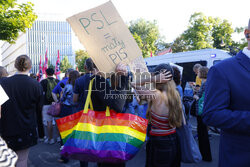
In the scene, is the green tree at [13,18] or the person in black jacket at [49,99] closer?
the person in black jacket at [49,99]

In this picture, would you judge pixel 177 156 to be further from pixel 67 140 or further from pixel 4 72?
pixel 4 72

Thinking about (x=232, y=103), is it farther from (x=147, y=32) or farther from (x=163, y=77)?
(x=147, y=32)

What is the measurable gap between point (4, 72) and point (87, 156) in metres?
3.11

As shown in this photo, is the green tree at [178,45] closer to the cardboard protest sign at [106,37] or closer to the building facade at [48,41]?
the cardboard protest sign at [106,37]

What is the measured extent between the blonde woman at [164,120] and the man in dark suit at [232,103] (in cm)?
96

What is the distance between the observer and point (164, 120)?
2484 millimetres

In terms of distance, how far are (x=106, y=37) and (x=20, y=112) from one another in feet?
5.11

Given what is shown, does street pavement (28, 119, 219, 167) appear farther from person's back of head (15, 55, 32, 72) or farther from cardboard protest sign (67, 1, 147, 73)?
cardboard protest sign (67, 1, 147, 73)

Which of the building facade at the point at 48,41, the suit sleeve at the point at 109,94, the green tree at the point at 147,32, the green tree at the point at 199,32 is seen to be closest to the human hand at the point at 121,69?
the suit sleeve at the point at 109,94

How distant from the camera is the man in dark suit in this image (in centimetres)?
140

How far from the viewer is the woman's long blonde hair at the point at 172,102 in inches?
96.4

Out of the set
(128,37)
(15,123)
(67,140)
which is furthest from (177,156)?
(15,123)

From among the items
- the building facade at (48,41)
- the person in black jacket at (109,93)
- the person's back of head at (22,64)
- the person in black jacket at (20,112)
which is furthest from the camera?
the building facade at (48,41)

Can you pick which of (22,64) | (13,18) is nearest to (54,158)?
(22,64)
